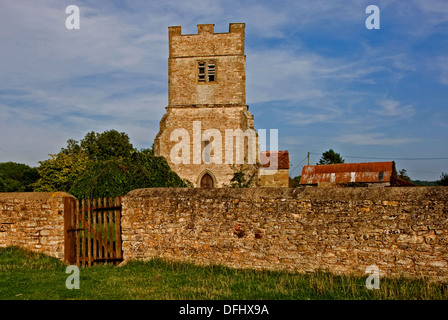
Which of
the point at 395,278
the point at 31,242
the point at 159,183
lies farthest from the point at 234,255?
the point at 159,183

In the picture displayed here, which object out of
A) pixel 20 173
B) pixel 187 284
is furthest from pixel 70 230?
pixel 20 173

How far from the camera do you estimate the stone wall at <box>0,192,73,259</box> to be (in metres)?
9.32

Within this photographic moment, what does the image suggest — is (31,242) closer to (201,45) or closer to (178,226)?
(178,226)

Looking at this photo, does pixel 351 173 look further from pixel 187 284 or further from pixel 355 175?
pixel 187 284

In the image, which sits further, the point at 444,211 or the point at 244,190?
the point at 244,190

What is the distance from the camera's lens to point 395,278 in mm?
6785

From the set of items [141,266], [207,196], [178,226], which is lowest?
[141,266]

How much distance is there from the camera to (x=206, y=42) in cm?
2866

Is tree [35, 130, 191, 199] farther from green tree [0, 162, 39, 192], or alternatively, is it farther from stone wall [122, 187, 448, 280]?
green tree [0, 162, 39, 192]

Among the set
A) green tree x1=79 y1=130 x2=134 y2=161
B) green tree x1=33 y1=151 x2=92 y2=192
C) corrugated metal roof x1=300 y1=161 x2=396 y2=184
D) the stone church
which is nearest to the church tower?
the stone church

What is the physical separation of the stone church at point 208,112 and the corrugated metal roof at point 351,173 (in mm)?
13283

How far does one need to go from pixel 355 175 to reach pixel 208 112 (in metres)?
17.5
